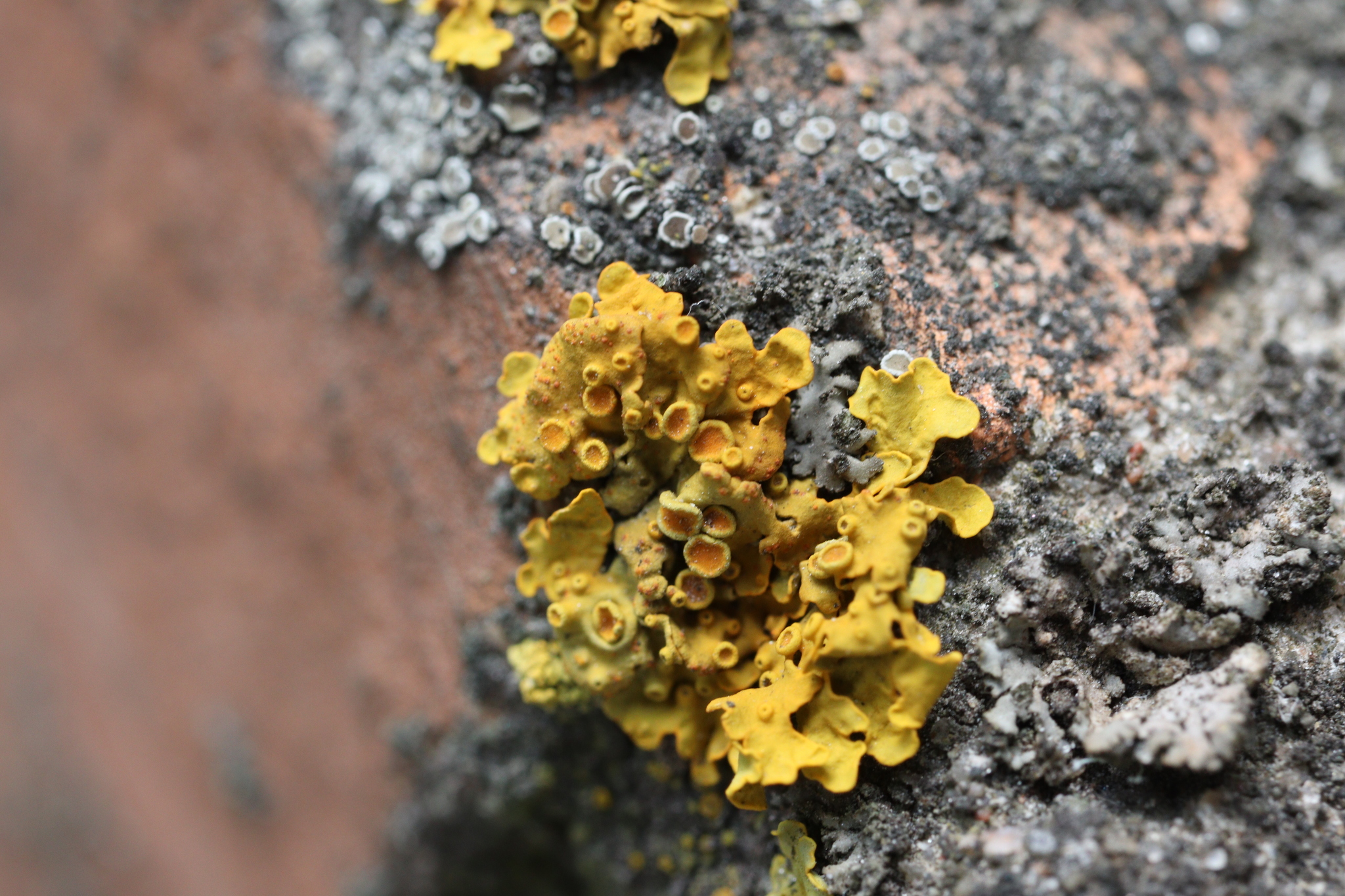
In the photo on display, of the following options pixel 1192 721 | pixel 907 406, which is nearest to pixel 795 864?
pixel 1192 721

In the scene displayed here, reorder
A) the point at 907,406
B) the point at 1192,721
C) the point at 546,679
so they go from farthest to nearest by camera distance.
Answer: the point at 546,679
the point at 907,406
the point at 1192,721

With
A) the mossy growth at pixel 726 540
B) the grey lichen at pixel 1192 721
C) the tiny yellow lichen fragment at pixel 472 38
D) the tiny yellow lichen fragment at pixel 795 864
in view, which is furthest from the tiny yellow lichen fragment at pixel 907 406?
the tiny yellow lichen fragment at pixel 472 38

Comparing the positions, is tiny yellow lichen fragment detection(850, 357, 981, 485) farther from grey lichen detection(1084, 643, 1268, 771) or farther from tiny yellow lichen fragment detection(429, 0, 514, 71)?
tiny yellow lichen fragment detection(429, 0, 514, 71)

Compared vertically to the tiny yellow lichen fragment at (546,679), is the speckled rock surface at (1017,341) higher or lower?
higher

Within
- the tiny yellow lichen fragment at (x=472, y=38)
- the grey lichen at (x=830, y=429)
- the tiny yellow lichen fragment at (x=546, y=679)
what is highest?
the tiny yellow lichen fragment at (x=472, y=38)

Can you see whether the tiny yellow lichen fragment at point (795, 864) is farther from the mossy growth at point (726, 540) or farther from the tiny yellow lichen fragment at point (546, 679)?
the tiny yellow lichen fragment at point (546, 679)

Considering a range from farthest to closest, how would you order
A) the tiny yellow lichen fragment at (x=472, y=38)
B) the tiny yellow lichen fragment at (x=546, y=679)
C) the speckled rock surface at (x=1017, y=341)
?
the tiny yellow lichen fragment at (x=472, y=38) < the tiny yellow lichen fragment at (x=546, y=679) < the speckled rock surface at (x=1017, y=341)

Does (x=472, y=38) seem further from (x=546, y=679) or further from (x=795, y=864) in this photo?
(x=795, y=864)
